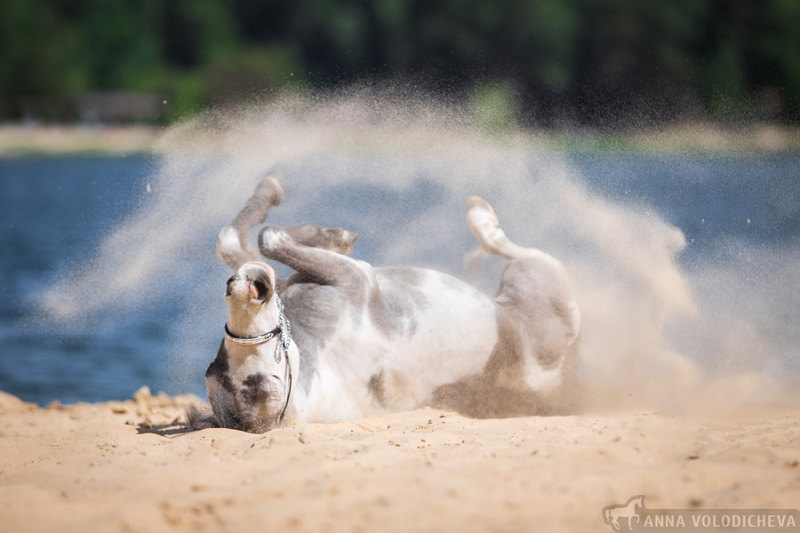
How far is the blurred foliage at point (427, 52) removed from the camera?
112 feet

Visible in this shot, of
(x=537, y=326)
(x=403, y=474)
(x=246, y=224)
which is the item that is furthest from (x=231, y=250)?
(x=403, y=474)

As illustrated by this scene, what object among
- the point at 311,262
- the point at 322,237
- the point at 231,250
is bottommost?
the point at 311,262

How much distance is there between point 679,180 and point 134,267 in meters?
13.4

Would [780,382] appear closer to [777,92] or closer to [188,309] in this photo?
[188,309]

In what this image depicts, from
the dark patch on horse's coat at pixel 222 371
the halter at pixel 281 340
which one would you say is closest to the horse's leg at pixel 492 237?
the halter at pixel 281 340

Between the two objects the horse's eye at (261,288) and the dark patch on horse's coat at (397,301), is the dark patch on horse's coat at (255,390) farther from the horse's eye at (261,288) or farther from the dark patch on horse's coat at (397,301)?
the dark patch on horse's coat at (397,301)

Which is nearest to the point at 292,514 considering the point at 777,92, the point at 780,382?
the point at 780,382

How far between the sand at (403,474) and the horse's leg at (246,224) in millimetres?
906

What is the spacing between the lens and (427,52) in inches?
1583

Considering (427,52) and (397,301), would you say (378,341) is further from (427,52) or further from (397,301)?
(427,52)

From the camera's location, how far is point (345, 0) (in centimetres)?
4456

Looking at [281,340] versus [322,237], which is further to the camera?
[322,237]

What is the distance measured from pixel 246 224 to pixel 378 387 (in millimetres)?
1101

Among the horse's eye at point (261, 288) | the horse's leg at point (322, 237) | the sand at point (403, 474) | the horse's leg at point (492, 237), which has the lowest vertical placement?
the sand at point (403, 474)
